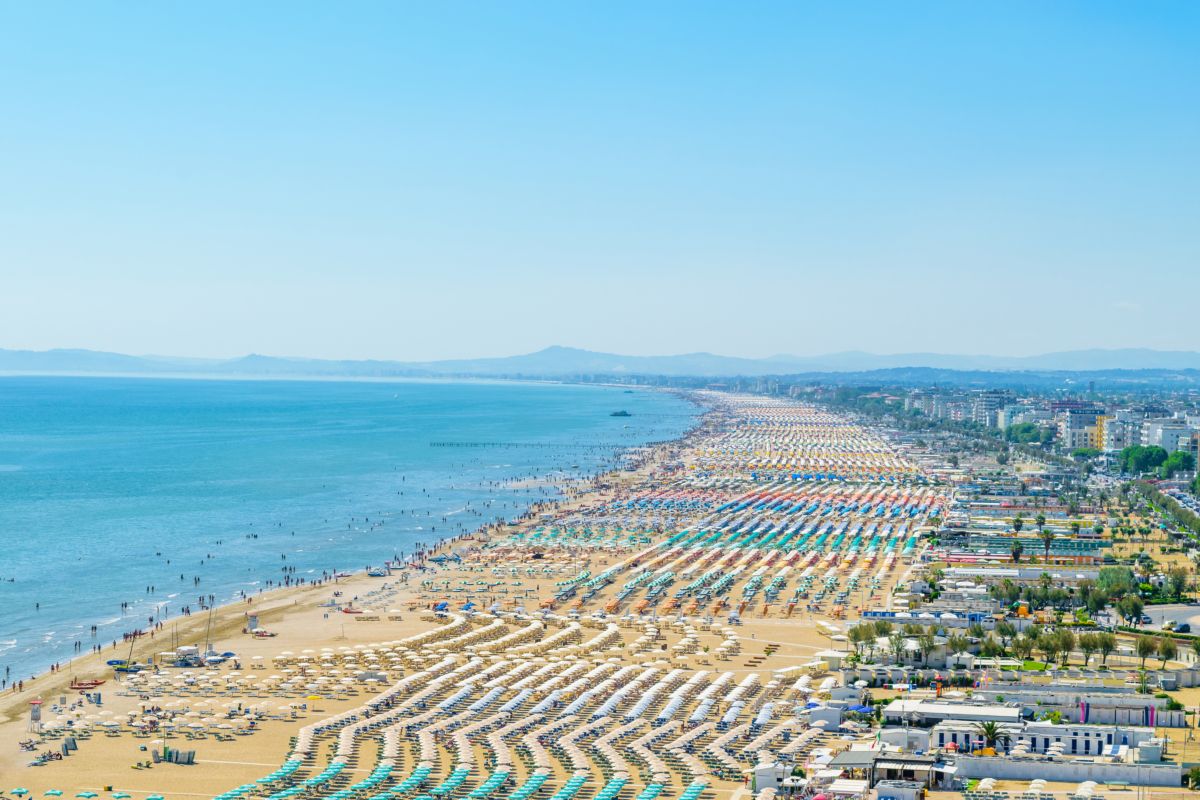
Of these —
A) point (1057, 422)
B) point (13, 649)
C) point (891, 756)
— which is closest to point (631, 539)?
point (13, 649)

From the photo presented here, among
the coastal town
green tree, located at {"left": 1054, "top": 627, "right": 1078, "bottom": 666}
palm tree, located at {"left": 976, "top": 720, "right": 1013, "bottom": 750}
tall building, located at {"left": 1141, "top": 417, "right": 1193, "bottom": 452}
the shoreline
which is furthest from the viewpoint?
tall building, located at {"left": 1141, "top": 417, "right": 1193, "bottom": 452}

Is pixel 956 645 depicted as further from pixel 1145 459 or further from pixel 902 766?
pixel 1145 459

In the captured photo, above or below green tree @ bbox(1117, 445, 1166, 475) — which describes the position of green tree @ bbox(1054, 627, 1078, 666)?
below

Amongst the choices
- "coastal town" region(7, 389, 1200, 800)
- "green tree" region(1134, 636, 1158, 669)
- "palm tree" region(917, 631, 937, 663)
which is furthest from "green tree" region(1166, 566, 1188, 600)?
"palm tree" region(917, 631, 937, 663)

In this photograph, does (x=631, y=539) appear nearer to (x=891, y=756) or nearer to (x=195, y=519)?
(x=195, y=519)

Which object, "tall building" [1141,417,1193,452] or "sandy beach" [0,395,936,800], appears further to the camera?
"tall building" [1141,417,1193,452]

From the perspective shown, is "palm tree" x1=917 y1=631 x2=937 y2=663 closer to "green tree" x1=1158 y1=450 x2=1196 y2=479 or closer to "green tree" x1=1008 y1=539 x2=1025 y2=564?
"green tree" x1=1008 y1=539 x2=1025 y2=564

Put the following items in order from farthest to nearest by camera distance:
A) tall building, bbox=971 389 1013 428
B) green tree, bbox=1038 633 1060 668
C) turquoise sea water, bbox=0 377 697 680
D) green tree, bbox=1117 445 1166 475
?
tall building, bbox=971 389 1013 428
green tree, bbox=1117 445 1166 475
turquoise sea water, bbox=0 377 697 680
green tree, bbox=1038 633 1060 668

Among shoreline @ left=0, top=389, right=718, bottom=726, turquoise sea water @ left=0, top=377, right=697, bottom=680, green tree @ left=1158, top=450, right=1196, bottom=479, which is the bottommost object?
shoreline @ left=0, top=389, right=718, bottom=726
